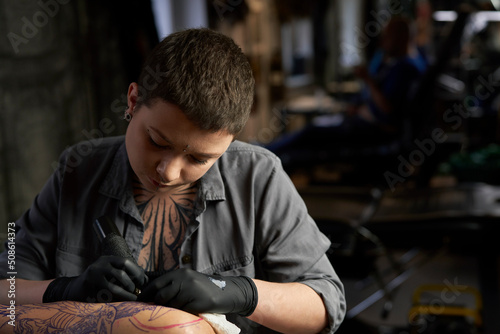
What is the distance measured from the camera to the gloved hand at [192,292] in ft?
2.64

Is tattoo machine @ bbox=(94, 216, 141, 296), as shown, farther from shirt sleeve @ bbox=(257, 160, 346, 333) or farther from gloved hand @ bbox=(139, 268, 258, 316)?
shirt sleeve @ bbox=(257, 160, 346, 333)

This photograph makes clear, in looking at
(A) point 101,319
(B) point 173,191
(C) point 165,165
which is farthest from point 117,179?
(A) point 101,319

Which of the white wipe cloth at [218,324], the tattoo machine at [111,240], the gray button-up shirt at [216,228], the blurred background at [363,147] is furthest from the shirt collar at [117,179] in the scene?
the blurred background at [363,147]

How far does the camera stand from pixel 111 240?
896 mm

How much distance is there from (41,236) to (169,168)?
14.5 inches

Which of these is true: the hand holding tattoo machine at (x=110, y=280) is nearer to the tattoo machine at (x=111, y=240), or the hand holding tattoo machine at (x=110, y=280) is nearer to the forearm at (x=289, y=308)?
the tattoo machine at (x=111, y=240)

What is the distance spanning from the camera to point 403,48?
138 inches

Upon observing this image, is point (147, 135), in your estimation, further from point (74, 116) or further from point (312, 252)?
point (74, 116)

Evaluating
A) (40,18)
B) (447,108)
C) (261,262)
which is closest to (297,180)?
(447,108)

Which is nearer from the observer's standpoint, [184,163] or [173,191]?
[184,163]

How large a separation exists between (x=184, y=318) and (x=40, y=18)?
1.63 metres

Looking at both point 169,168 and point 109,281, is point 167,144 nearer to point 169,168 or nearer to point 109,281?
point 169,168

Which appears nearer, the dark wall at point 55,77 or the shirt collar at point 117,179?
the shirt collar at point 117,179

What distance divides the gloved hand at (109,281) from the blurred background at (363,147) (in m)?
0.77
